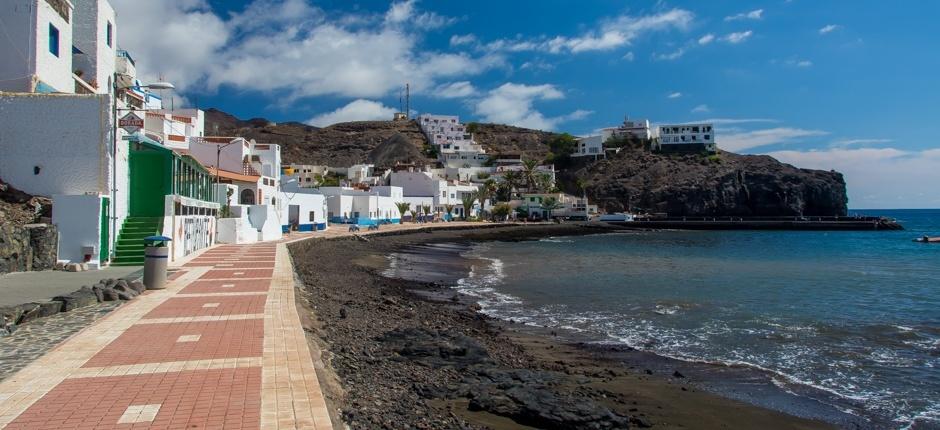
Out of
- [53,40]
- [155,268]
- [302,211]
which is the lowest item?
[155,268]

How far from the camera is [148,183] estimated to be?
19844 millimetres

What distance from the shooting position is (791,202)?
102 m

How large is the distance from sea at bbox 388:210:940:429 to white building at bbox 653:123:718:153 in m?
86.1

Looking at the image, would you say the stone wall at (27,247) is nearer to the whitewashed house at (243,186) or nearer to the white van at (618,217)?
the whitewashed house at (243,186)

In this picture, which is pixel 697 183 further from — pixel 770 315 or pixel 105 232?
pixel 105 232

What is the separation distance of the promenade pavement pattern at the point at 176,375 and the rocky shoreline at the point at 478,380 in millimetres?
624

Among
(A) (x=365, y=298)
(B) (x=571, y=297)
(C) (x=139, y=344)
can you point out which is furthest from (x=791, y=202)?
(C) (x=139, y=344)

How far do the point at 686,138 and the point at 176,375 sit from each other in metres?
121

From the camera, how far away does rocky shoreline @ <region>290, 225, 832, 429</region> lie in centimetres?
727

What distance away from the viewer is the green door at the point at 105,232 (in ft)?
55.0

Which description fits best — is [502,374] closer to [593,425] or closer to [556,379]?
[556,379]

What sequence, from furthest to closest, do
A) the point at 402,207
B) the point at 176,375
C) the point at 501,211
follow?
the point at 501,211
the point at 402,207
the point at 176,375

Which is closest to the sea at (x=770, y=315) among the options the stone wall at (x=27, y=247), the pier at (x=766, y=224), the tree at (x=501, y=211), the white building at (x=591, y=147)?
the stone wall at (x=27, y=247)

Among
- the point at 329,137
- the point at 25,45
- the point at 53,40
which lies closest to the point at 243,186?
the point at 53,40
